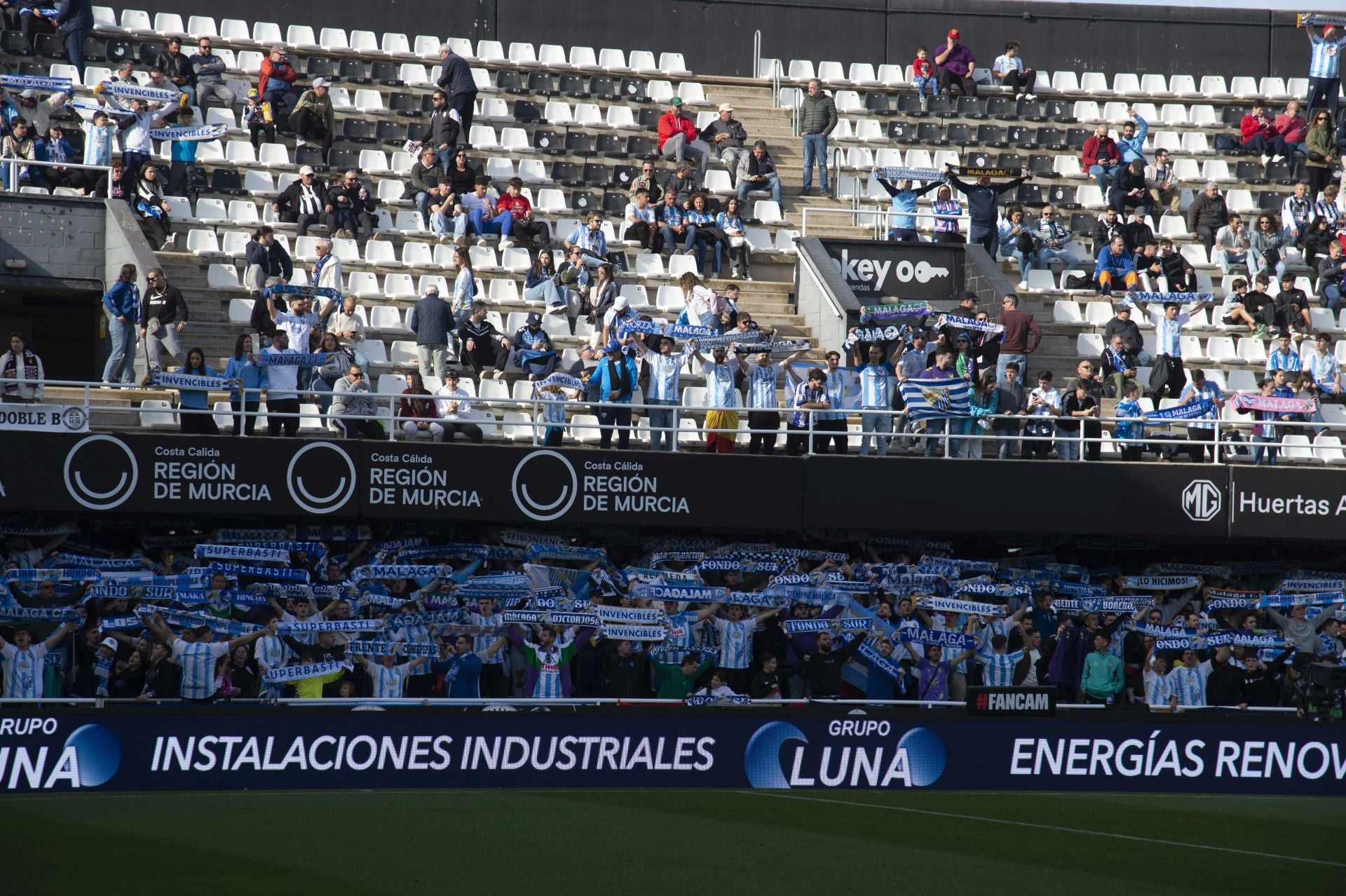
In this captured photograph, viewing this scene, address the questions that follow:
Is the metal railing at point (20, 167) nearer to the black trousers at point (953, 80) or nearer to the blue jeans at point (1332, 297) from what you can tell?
the black trousers at point (953, 80)

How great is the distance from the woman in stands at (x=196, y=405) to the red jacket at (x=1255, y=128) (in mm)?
18494

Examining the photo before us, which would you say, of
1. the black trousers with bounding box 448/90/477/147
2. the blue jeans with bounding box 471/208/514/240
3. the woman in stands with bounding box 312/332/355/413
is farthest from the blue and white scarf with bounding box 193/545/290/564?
the black trousers with bounding box 448/90/477/147

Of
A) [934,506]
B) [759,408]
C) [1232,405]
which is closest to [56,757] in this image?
[759,408]

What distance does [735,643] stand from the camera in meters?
18.9

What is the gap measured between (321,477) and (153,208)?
560 cm

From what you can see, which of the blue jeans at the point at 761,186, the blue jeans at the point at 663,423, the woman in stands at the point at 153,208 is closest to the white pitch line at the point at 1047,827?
the blue jeans at the point at 663,423

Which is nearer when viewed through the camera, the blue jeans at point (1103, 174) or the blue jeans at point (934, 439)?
the blue jeans at point (934, 439)

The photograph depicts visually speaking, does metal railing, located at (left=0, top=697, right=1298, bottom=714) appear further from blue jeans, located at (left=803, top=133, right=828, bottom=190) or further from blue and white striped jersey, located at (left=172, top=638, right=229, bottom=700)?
blue jeans, located at (left=803, top=133, right=828, bottom=190)

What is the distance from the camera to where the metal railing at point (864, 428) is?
747 inches

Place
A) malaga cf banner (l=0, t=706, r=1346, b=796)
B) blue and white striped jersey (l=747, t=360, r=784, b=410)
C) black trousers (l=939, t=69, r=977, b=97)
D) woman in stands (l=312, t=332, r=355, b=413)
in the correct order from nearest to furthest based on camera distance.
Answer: malaga cf banner (l=0, t=706, r=1346, b=796) < woman in stands (l=312, t=332, r=355, b=413) < blue and white striped jersey (l=747, t=360, r=784, b=410) < black trousers (l=939, t=69, r=977, b=97)

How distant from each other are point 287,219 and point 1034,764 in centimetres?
1237

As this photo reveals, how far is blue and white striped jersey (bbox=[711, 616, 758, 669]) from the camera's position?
744 inches

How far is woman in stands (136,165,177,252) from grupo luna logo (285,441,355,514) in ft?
16.3

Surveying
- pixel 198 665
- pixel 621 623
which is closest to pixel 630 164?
pixel 621 623
